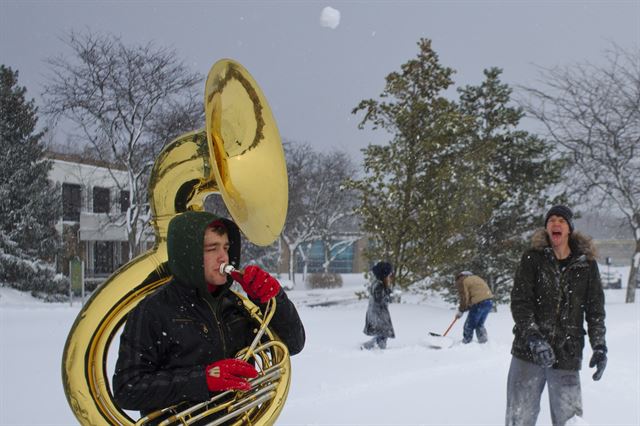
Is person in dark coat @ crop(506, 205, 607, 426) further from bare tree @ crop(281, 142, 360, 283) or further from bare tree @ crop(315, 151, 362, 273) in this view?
bare tree @ crop(315, 151, 362, 273)

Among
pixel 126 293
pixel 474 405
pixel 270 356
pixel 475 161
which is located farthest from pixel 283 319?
pixel 475 161

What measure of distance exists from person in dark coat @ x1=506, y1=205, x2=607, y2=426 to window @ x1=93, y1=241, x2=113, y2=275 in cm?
2610

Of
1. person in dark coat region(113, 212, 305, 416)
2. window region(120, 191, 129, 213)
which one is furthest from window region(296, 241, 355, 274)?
person in dark coat region(113, 212, 305, 416)

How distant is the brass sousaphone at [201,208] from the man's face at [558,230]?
1904 millimetres

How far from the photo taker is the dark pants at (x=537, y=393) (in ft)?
11.5

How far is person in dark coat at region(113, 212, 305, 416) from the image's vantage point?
1930 millimetres

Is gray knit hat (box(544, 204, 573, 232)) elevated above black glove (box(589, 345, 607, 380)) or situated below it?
Answer: above

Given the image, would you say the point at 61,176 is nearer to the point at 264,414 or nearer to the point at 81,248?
the point at 81,248

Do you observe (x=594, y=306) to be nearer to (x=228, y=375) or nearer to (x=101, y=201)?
(x=228, y=375)

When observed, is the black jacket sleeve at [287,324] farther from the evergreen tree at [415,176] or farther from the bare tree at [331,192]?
the bare tree at [331,192]

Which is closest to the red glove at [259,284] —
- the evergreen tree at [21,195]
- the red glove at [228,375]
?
the red glove at [228,375]

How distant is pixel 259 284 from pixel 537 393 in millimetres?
2246

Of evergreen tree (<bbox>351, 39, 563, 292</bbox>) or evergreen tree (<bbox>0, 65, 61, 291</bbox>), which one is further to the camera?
evergreen tree (<bbox>0, 65, 61, 291</bbox>)

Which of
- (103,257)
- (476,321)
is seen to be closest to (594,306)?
(476,321)
